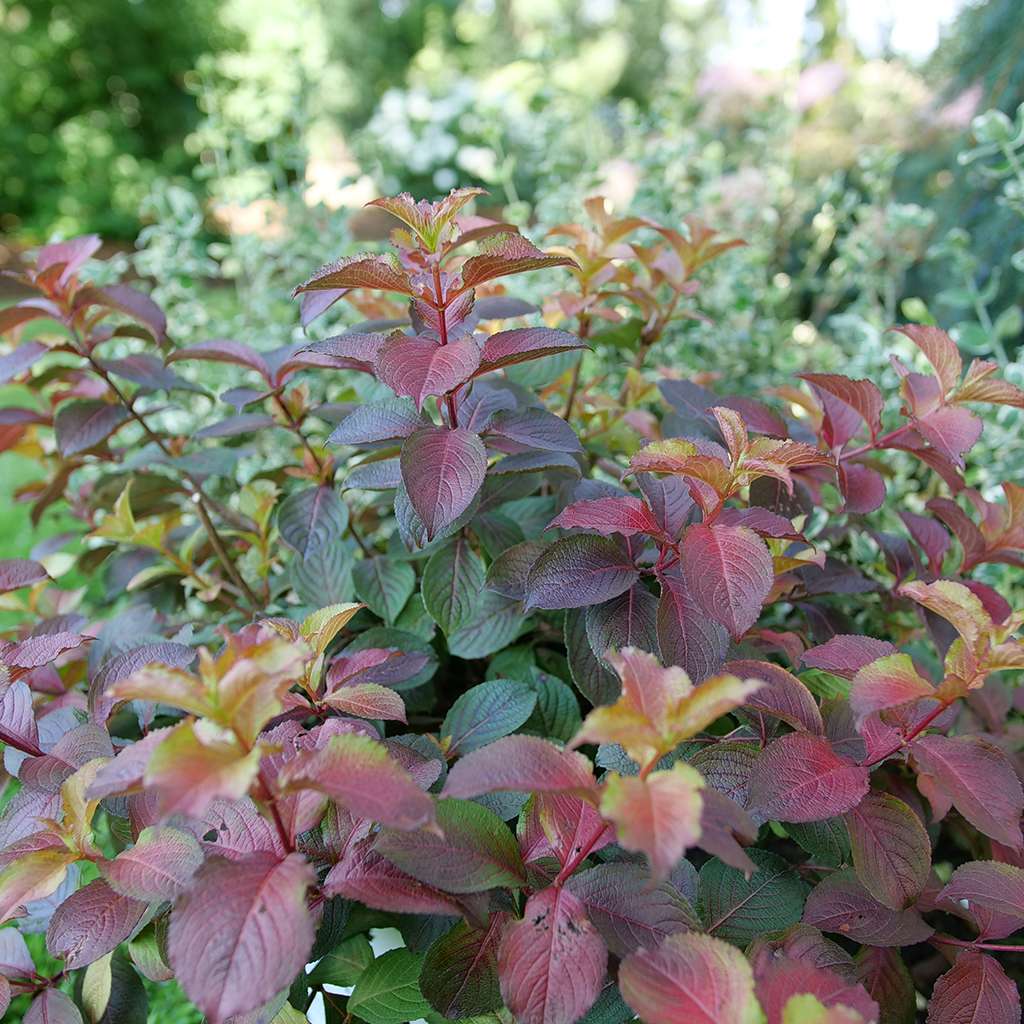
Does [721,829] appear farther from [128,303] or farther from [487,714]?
[128,303]

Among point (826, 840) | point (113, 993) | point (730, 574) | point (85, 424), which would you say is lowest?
point (113, 993)

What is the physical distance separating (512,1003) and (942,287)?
3061 millimetres

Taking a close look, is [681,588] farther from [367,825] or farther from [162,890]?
[162,890]

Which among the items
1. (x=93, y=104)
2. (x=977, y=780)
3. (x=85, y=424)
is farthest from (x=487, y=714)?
(x=93, y=104)

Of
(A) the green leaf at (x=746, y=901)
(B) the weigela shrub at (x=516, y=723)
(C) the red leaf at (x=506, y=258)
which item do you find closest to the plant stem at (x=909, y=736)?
(B) the weigela shrub at (x=516, y=723)

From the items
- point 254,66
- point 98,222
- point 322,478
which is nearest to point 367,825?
point 322,478

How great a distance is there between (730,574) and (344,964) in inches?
17.2

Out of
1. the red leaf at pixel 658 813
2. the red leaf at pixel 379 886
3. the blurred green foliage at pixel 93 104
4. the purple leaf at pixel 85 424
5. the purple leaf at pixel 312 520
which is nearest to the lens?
the red leaf at pixel 658 813

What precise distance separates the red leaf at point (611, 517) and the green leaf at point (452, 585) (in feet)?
0.57

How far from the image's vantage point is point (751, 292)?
5.75 feet

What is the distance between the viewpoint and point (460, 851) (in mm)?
531

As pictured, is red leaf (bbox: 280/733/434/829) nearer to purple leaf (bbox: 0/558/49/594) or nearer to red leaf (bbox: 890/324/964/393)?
purple leaf (bbox: 0/558/49/594)

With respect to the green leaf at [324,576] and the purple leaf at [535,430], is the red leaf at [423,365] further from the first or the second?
the green leaf at [324,576]

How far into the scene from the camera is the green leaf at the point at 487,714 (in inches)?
28.2
